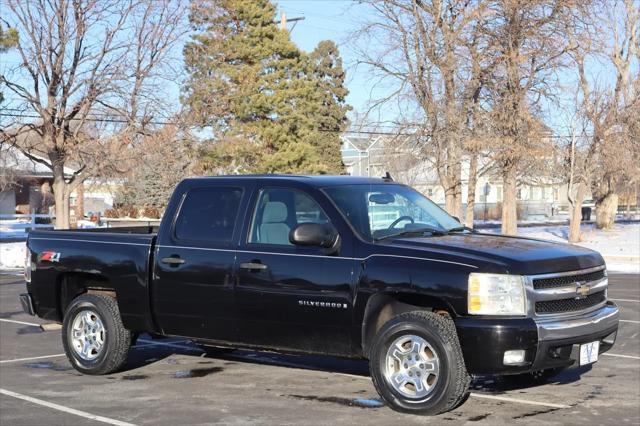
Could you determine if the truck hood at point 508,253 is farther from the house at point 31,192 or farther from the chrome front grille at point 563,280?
the house at point 31,192

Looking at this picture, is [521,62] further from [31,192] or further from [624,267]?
[31,192]

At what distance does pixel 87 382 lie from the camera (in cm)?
818

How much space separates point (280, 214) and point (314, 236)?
0.73m

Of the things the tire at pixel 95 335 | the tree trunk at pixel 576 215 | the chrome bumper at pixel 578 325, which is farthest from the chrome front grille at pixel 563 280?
the tree trunk at pixel 576 215

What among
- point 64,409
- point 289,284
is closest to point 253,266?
point 289,284

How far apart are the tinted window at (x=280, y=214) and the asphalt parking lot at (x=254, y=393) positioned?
1401mm

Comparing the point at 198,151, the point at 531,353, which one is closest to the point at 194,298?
the point at 531,353

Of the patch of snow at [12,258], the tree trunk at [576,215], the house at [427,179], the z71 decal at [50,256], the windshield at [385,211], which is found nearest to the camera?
the windshield at [385,211]

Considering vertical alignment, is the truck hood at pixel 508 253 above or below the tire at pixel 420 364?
above

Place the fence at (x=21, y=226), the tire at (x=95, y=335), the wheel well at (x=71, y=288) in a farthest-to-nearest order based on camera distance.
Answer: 1. the fence at (x=21, y=226)
2. the wheel well at (x=71, y=288)
3. the tire at (x=95, y=335)

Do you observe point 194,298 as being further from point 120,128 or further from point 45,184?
point 45,184

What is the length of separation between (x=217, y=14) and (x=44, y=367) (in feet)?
125

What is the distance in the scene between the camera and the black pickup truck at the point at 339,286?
6.42 metres

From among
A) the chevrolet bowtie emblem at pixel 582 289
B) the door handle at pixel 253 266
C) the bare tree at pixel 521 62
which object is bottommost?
the chevrolet bowtie emblem at pixel 582 289
